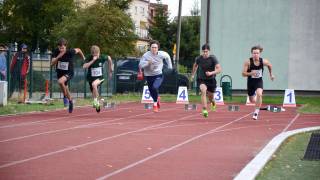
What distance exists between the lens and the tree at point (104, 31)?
141 feet

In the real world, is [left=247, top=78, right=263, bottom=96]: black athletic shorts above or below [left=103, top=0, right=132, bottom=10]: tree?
below

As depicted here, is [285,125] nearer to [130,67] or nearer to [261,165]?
[261,165]

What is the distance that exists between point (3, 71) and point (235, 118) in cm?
872

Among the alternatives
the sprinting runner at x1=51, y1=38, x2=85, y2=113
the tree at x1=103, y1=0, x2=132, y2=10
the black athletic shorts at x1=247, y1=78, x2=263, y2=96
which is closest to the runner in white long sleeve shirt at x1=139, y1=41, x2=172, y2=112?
the sprinting runner at x1=51, y1=38, x2=85, y2=113

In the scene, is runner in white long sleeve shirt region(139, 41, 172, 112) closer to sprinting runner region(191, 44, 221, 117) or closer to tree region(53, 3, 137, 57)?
sprinting runner region(191, 44, 221, 117)

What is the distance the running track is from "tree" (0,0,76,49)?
4171 centimetres

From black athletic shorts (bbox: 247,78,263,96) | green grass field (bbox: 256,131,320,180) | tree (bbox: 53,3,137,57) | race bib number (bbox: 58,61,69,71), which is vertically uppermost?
tree (bbox: 53,3,137,57)

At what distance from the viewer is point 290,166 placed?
9242 mm

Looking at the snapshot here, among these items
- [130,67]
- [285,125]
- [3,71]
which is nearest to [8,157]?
[285,125]

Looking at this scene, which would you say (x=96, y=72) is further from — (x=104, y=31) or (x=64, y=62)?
(x=104, y=31)

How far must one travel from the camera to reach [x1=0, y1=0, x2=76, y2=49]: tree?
195 feet

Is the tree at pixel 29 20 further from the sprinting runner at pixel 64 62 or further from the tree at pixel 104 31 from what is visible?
the sprinting runner at pixel 64 62

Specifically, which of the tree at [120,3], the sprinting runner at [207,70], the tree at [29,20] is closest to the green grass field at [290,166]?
the sprinting runner at [207,70]

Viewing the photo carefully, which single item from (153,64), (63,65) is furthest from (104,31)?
(63,65)
